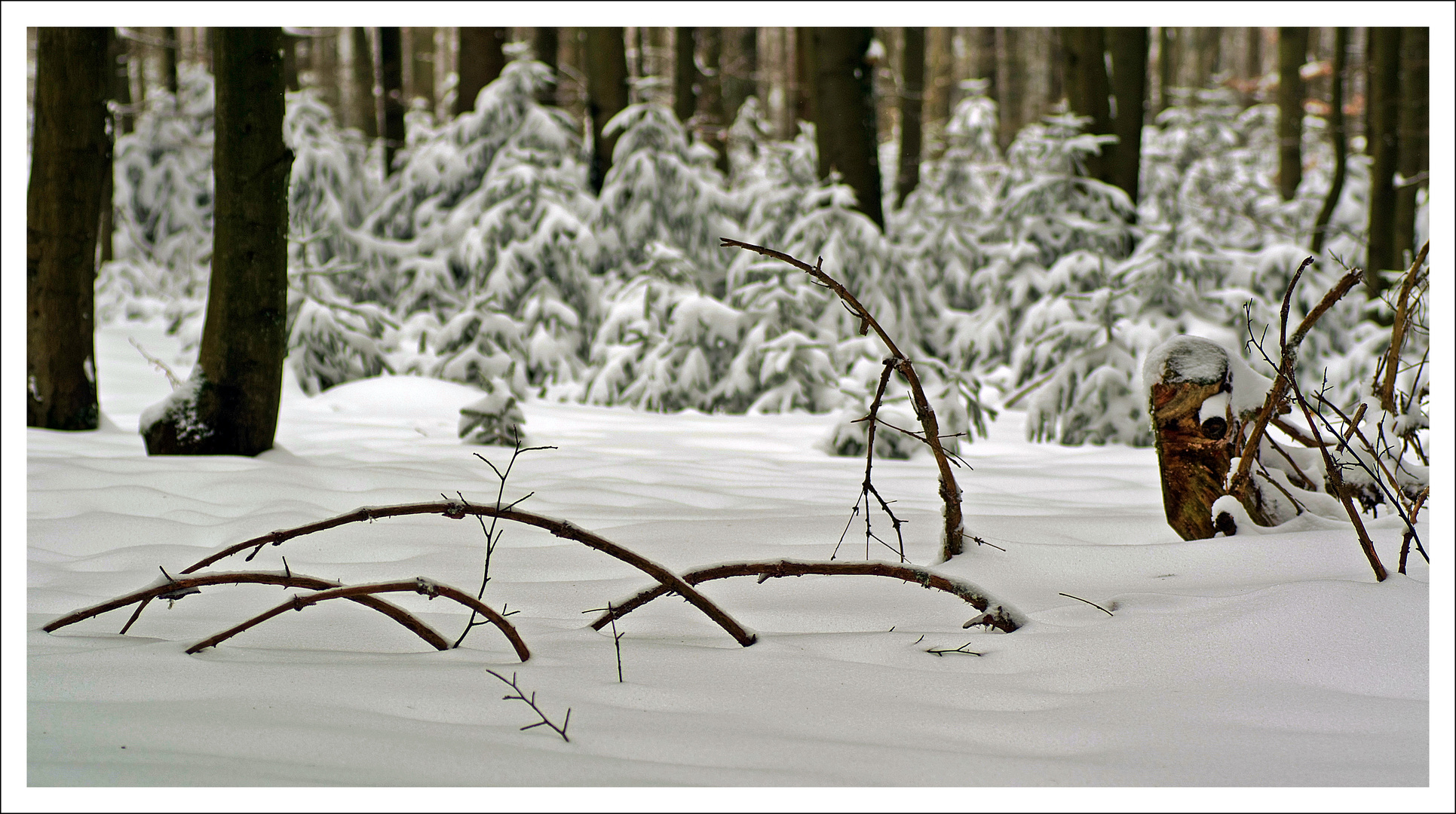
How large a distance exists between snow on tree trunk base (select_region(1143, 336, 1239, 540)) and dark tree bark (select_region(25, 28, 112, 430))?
14.0 ft

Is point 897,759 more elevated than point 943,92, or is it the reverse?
point 943,92

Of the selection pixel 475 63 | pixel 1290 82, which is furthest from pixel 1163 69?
pixel 475 63

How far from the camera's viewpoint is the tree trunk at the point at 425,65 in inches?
705

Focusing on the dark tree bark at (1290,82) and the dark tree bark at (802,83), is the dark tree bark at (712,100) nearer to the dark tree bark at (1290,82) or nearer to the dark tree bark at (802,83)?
the dark tree bark at (802,83)

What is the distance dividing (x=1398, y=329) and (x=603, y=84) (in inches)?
358

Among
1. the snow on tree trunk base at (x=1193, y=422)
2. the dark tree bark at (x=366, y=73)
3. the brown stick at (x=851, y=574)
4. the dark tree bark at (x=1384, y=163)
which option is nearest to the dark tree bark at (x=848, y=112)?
the dark tree bark at (x=1384, y=163)

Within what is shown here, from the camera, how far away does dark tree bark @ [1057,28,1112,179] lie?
899cm

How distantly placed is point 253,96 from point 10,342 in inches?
62.8

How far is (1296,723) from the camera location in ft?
4.71

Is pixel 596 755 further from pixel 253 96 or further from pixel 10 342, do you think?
pixel 253 96

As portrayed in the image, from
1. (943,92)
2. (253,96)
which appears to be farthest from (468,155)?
(943,92)

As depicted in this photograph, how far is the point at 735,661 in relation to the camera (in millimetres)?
1683

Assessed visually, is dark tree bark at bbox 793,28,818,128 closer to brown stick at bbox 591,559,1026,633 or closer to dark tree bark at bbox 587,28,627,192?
dark tree bark at bbox 587,28,627,192

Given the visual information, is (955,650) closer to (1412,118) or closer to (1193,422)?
(1193,422)
